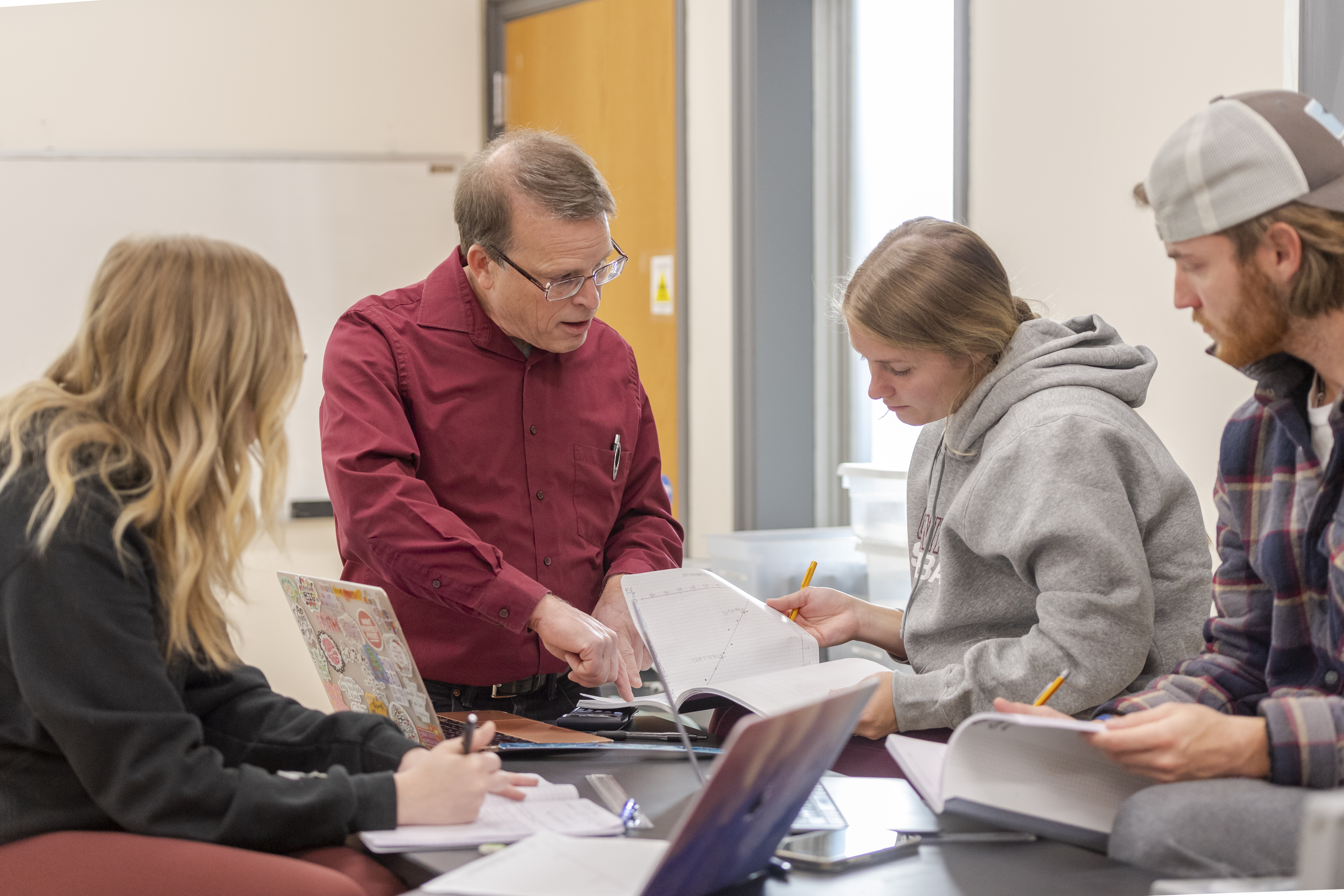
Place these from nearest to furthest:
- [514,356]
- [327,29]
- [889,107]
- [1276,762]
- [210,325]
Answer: [1276,762]
[210,325]
[514,356]
[889,107]
[327,29]

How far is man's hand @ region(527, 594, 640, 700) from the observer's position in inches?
58.8

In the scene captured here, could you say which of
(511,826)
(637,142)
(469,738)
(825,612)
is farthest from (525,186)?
(637,142)

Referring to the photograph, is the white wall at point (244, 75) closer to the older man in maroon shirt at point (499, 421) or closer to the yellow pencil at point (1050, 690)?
the older man in maroon shirt at point (499, 421)

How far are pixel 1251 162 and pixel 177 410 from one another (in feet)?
3.44

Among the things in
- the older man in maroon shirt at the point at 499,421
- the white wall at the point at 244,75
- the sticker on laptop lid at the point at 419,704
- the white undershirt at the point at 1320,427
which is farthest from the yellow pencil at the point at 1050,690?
the white wall at the point at 244,75

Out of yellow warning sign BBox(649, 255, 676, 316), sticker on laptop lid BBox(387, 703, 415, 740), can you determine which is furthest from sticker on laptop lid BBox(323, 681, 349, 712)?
yellow warning sign BBox(649, 255, 676, 316)

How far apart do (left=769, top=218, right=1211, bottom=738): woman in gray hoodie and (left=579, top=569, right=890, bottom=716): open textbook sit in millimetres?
78

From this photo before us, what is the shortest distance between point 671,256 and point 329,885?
2.68 m

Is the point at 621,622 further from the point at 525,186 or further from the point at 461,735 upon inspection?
the point at 525,186

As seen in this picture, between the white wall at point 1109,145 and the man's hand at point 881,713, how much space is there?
103 centimetres

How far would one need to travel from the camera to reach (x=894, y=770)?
1.39 metres

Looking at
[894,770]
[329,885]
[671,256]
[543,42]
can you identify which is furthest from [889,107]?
[329,885]

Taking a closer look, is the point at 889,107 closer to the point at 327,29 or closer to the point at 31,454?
the point at 327,29

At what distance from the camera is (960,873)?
41.5 inches
